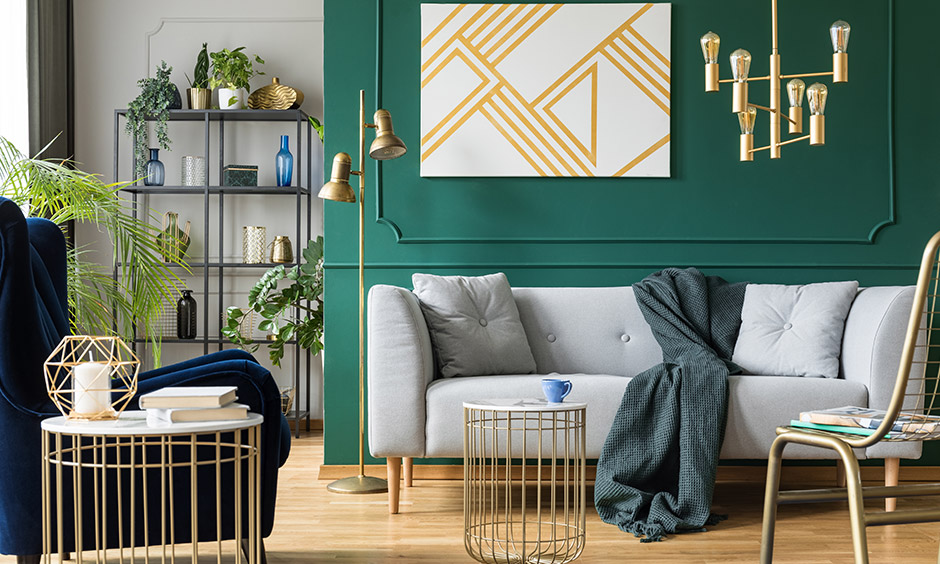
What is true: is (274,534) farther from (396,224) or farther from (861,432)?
(861,432)

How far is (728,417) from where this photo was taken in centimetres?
310

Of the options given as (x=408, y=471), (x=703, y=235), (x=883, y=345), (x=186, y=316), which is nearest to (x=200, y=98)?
(x=186, y=316)

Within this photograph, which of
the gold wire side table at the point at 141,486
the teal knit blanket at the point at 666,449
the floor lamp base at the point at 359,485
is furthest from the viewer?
the floor lamp base at the point at 359,485

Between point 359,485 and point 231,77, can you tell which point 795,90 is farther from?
point 231,77

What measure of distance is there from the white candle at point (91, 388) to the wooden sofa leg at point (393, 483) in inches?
55.3

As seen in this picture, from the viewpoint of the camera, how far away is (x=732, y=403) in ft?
10.2

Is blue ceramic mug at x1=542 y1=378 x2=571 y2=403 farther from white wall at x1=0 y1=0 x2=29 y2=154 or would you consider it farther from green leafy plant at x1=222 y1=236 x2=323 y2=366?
white wall at x1=0 y1=0 x2=29 y2=154

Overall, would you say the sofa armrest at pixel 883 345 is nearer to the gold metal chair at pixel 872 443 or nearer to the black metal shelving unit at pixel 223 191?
the gold metal chair at pixel 872 443

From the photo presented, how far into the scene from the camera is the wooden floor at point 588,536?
2.55m

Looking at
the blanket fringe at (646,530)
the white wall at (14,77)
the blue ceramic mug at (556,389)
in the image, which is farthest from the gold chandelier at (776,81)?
the white wall at (14,77)

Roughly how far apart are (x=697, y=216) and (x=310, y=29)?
2.74 meters

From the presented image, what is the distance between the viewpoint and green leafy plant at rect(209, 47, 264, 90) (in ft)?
16.3

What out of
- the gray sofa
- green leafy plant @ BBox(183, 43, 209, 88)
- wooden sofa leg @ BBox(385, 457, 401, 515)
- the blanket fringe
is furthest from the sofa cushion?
green leafy plant @ BBox(183, 43, 209, 88)

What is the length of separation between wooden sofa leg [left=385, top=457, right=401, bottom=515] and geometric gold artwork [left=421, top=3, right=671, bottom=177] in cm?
134
